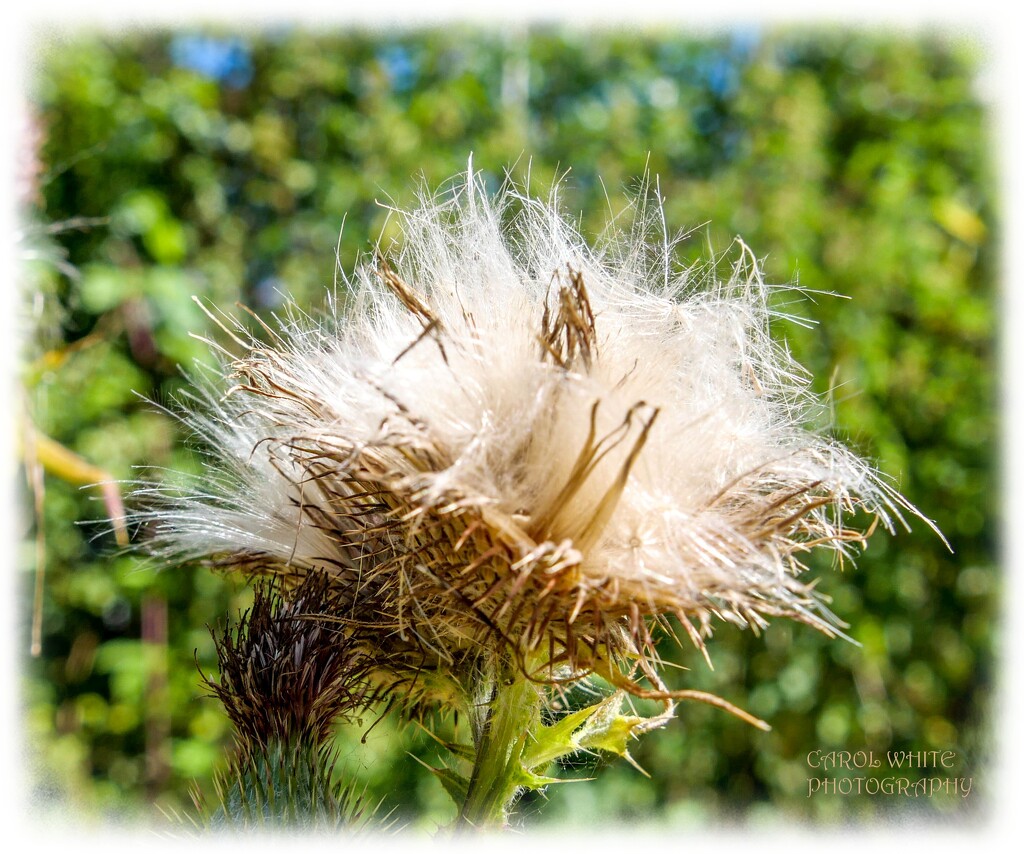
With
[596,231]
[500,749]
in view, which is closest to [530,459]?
[500,749]

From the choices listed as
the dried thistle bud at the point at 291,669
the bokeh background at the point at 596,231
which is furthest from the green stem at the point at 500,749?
the bokeh background at the point at 596,231

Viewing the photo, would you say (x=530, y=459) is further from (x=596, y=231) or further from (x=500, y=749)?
(x=596, y=231)

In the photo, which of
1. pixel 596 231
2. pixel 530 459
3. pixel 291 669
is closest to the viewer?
pixel 530 459

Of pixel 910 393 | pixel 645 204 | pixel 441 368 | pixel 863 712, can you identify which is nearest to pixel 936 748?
pixel 863 712

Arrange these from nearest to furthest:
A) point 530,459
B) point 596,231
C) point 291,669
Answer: point 530,459, point 291,669, point 596,231

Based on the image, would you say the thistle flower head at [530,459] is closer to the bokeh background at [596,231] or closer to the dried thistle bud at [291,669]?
the dried thistle bud at [291,669]

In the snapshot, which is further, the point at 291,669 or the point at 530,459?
the point at 291,669
